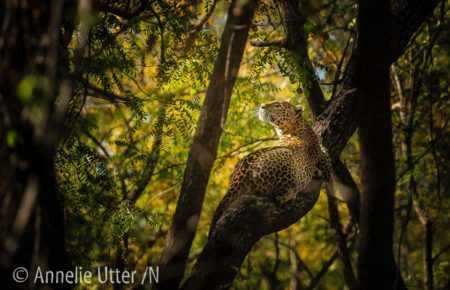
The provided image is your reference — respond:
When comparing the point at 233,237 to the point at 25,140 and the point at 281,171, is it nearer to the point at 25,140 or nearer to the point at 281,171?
the point at 25,140

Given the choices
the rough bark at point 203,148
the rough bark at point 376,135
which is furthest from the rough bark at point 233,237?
the rough bark at point 376,135

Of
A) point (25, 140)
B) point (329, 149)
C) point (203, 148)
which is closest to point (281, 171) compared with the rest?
point (329, 149)

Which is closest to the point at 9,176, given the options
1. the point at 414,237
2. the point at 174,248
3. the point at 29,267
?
the point at 29,267

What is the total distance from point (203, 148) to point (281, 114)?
308 cm

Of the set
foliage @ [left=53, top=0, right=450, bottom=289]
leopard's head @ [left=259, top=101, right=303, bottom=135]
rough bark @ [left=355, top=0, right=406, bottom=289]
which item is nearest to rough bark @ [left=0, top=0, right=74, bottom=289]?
foliage @ [left=53, top=0, right=450, bottom=289]

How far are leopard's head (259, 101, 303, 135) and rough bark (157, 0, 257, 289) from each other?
2841 mm

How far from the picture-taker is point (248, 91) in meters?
9.81

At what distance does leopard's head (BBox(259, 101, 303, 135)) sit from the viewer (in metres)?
8.33

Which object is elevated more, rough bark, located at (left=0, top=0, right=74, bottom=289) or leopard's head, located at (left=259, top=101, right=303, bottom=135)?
leopard's head, located at (left=259, top=101, right=303, bottom=135)

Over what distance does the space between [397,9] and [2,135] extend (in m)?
3.96

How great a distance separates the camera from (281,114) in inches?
332

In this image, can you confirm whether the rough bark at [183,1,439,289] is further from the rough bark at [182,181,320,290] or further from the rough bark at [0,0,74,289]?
the rough bark at [0,0,74,289]

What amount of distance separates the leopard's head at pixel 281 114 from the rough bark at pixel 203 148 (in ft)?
9.32

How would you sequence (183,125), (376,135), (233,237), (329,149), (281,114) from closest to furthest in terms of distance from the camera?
(376,135), (233,237), (329,149), (183,125), (281,114)
